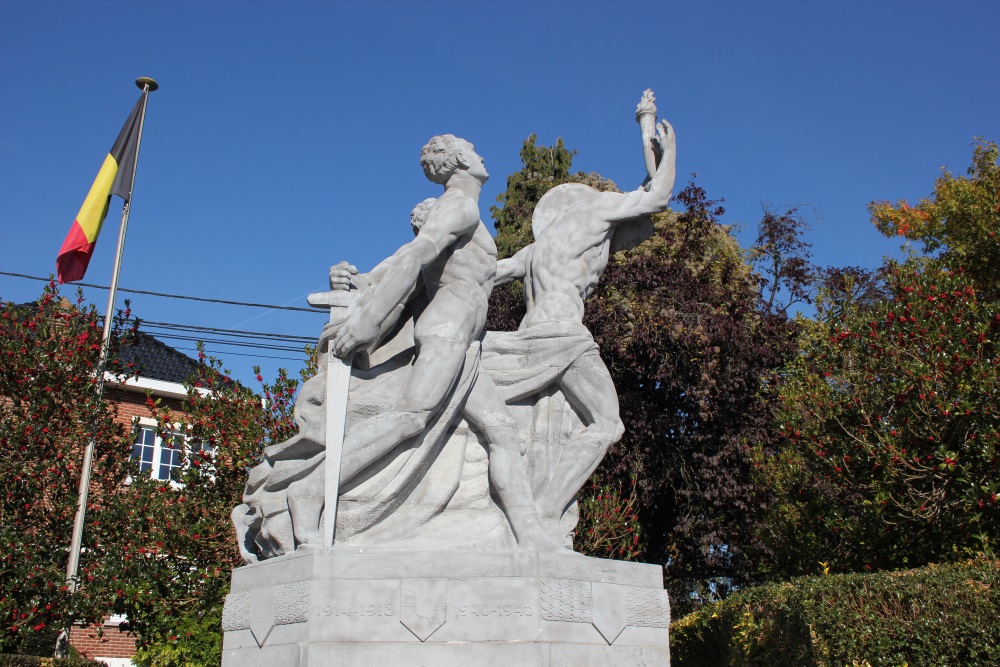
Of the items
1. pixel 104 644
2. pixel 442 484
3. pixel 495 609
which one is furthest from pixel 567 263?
pixel 104 644

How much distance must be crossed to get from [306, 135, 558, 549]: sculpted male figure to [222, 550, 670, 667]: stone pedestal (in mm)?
388

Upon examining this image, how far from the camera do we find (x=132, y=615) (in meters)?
12.7

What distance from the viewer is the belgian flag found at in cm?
1396

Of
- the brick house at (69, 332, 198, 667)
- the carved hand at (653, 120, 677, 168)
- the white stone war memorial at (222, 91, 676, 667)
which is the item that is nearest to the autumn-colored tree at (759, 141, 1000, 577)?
the carved hand at (653, 120, 677, 168)

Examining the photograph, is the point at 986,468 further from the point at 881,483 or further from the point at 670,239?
the point at 670,239

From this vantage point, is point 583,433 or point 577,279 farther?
point 577,279

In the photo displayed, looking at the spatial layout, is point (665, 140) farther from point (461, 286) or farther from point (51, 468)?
point (51, 468)

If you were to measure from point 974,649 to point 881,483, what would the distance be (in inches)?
130

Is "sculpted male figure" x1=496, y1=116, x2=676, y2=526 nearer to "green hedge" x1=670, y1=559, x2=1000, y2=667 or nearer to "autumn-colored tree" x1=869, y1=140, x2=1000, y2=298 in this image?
"green hedge" x1=670, y1=559, x2=1000, y2=667

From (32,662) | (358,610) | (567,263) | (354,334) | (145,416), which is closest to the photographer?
(358,610)

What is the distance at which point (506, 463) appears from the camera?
18.9 feet

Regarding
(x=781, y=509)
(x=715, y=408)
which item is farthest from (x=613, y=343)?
(x=781, y=509)

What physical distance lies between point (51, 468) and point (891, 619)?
10275 millimetres

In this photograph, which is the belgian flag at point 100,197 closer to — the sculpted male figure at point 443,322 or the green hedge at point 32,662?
the green hedge at point 32,662
